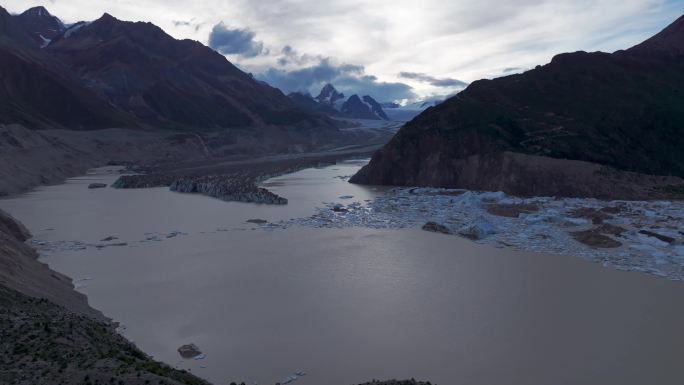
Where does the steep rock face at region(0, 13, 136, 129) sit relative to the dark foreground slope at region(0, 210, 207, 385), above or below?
above

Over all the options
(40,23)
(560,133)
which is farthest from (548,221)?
(40,23)

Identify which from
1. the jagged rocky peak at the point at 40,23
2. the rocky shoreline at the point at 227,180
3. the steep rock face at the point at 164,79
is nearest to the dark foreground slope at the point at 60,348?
the rocky shoreline at the point at 227,180

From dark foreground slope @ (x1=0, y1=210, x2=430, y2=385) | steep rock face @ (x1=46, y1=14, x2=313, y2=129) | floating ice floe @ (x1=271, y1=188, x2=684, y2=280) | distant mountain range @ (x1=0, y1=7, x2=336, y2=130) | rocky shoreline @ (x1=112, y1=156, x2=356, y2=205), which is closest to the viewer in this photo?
dark foreground slope @ (x1=0, y1=210, x2=430, y2=385)

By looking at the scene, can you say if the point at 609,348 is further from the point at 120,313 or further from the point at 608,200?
the point at 608,200

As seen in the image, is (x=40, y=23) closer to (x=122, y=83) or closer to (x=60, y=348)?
(x=122, y=83)

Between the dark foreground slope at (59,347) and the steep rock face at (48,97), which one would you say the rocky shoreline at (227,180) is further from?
the steep rock face at (48,97)

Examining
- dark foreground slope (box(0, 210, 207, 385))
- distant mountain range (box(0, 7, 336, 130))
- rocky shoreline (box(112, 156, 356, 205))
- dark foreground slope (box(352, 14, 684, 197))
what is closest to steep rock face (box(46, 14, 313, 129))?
distant mountain range (box(0, 7, 336, 130))

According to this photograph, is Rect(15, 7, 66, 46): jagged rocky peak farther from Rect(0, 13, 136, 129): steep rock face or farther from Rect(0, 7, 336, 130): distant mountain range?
Rect(0, 13, 136, 129): steep rock face
